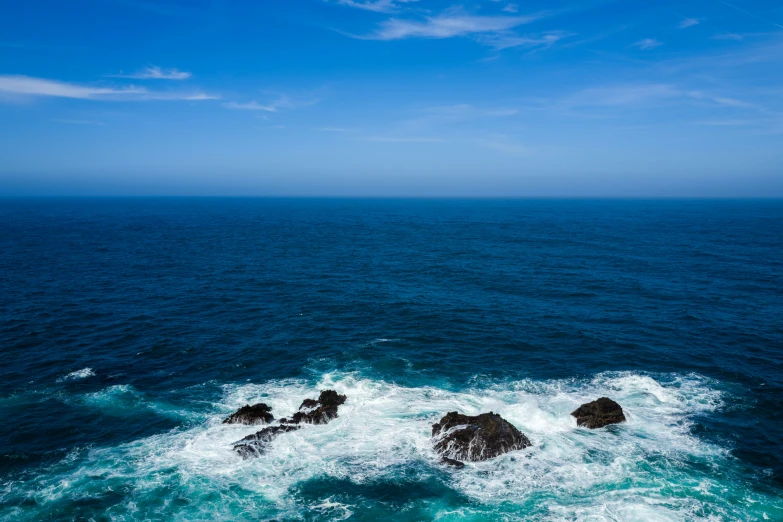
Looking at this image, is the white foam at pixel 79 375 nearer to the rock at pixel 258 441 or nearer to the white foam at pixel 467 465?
the white foam at pixel 467 465

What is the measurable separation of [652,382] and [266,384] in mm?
42573

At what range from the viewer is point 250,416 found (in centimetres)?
4275

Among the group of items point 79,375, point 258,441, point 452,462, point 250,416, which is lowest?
point 452,462

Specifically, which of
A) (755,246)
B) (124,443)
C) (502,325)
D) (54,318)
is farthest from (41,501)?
(755,246)

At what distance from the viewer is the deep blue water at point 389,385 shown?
1325 inches

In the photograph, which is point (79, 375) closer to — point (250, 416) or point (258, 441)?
point (250, 416)

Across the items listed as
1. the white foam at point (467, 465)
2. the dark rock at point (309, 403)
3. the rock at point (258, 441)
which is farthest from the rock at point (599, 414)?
the rock at point (258, 441)

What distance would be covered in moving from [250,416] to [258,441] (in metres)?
3.78

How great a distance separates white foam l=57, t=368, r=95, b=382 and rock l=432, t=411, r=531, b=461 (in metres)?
39.8

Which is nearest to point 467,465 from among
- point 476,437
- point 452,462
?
point 452,462

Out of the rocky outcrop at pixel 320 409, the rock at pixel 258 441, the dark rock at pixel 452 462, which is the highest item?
the rocky outcrop at pixel 320 409

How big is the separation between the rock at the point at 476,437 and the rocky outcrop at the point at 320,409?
10198mm

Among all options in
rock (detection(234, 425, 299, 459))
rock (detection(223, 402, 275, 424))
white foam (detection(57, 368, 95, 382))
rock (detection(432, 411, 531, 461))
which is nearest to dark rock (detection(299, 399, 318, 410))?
rock (detection(223, 402, 275, 424))

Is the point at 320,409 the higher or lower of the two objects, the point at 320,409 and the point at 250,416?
the higher
